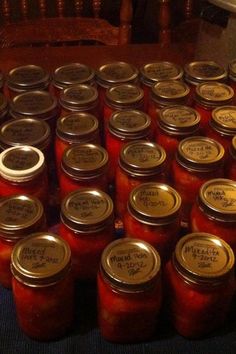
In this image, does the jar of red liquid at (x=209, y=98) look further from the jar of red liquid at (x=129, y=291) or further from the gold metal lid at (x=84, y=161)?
the jar of red liquid at (x=129, y=291)

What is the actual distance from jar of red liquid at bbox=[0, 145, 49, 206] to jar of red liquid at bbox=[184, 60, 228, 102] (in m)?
0.37

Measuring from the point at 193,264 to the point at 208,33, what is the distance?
2.25ft

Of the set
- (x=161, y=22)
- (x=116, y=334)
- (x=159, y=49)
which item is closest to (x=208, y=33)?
(x=159, y=49)

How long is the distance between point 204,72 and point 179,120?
0.74 ft

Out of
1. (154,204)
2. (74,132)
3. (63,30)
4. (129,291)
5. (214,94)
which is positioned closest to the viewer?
(129,291)

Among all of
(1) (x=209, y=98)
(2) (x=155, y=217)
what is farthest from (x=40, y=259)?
(1) (x=209, y=98)

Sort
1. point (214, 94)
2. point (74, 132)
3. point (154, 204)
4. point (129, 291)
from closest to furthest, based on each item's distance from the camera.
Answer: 1. point (129, 291)
2. point (154, 204)
3. point (74, 132)
4. point (214, 94)

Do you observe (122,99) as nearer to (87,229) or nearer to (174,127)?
(174,127)

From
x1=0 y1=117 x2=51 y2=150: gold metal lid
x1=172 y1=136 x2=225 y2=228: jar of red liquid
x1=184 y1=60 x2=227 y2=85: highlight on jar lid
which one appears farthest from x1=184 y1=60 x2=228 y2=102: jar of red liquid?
x1=0 y1=117 x2=51 y2=150: gold metal lid

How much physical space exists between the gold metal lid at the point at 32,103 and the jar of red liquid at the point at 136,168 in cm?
19

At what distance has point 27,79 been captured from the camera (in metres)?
0.95

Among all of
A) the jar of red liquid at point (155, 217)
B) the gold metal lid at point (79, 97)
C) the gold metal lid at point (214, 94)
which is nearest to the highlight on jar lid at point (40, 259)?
the jar of red liquid at point (155, 217)

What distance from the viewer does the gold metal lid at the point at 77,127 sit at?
797 millimetres

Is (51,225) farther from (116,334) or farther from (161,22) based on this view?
(161,22)
